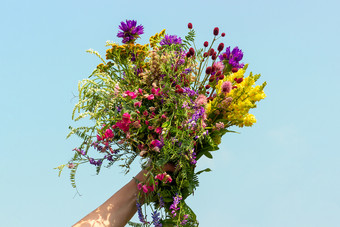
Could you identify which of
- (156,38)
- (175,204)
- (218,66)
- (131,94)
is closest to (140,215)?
(175,204)

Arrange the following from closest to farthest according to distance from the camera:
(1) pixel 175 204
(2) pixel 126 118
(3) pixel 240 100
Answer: (2) pixel 126 118 < (1) pixel 175 204 < (3) pixel 240 100

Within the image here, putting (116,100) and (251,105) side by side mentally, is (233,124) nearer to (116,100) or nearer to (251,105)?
(251,105)

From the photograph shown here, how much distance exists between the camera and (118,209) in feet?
8.23

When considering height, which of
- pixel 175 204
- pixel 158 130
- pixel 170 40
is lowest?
pixel 175 204

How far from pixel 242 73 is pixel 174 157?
722 millimetres

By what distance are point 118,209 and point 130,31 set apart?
1.17m

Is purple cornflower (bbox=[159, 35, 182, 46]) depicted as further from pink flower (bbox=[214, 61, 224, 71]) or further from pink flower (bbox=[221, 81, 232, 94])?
pink flower (bbox=[221, 81, 232, 94])

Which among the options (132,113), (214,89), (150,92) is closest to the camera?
(132,113)

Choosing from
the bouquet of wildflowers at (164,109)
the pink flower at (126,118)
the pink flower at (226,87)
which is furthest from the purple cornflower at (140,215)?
the pink flower at (226,87)

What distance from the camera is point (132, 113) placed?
2.34 meters

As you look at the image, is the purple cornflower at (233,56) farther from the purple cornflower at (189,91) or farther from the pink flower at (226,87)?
the purple cornflower at (189,91)

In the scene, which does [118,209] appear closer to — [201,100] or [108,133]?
[108,133]

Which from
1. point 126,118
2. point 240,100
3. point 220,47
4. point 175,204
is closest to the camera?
point 126,118

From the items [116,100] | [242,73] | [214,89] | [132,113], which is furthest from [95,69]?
[242,73]
